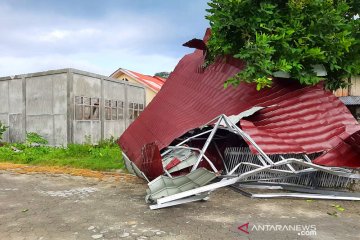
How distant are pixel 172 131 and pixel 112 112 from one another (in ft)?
45.5

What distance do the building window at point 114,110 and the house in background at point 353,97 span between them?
43.4ft

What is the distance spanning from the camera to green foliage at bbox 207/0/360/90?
6.96 m

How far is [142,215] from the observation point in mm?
5969

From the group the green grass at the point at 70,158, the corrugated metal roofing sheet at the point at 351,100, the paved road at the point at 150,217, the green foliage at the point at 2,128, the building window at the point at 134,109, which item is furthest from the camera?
the building window at the point at 134,109

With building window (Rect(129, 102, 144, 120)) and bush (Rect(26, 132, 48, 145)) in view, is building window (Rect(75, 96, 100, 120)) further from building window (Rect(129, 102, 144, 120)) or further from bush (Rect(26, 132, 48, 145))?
building window (Rect(129, 102, 144, 120))

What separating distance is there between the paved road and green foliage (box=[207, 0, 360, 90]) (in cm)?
267

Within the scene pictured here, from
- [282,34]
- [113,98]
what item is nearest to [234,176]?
[282,34]

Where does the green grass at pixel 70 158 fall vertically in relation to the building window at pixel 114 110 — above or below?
below

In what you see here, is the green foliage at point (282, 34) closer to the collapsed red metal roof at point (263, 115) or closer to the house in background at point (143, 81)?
the collapsed red metal roof at point (263, 115)

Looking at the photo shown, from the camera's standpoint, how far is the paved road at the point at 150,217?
5027mm

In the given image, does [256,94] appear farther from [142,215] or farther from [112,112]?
[112,112]

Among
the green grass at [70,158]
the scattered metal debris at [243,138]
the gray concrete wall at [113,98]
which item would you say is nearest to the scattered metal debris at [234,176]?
the scattered metal debris at [243,138]

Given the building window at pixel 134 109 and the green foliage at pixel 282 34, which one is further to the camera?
the building window at pixel 134 109

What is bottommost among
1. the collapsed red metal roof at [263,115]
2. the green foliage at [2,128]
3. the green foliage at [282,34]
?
the green foliage at [2,128]
